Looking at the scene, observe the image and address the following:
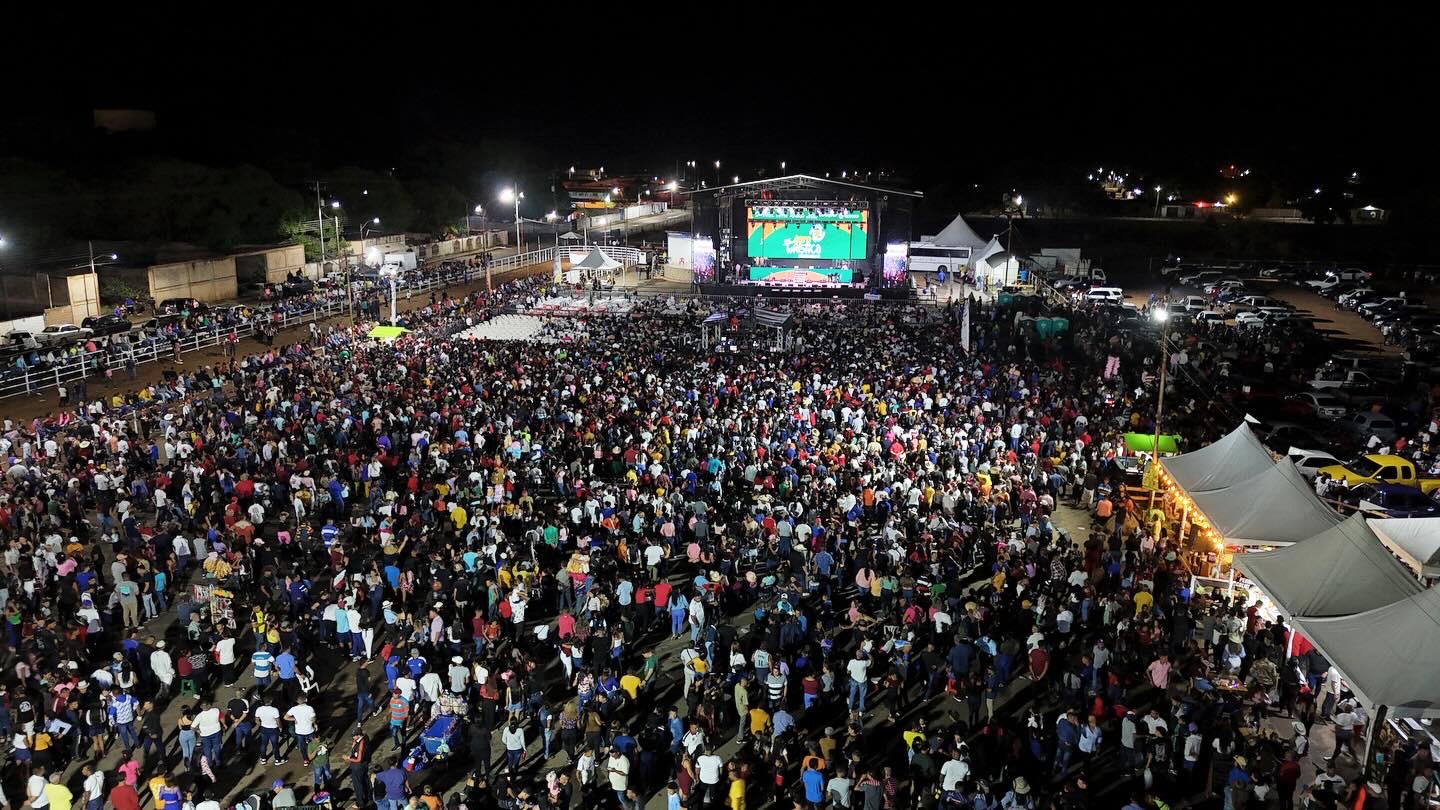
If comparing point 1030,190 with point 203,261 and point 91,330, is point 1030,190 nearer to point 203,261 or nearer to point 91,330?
point 203,261

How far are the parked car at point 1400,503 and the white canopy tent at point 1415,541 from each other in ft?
11.7

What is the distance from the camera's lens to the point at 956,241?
168 ft

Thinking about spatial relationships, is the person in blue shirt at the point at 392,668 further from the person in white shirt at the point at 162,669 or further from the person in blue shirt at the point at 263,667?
the person in white shirt at the point at 162,669

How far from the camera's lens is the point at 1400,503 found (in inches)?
674

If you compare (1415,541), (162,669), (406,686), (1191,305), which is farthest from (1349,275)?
(162,669)

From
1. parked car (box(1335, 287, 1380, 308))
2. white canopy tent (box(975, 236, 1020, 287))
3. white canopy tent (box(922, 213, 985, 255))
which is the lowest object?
parked car (box(1335, 287, 1380, 308))

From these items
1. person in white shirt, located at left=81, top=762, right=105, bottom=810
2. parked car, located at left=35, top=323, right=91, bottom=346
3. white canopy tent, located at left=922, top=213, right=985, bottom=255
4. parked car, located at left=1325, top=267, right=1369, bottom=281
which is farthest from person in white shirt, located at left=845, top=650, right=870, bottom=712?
parked car, located at left=1325, top=267, right=1369, bottom=281

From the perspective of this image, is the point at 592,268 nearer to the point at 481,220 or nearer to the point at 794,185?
the point at 794,185

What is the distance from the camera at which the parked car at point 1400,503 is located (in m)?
16.9

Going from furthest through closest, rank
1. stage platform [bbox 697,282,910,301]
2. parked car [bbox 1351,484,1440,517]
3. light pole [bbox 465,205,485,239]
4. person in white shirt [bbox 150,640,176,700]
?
light pole [bbox 465,205,485,239]
stage platform [bbox 697,282,910,301]
parked car [bbox 1351,484,1440,517]
person in white shirt [bbox 150,640,176,700]

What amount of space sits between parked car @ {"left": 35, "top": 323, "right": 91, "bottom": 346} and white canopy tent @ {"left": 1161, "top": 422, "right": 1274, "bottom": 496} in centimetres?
3263

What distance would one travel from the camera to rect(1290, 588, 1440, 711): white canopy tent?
371 inches

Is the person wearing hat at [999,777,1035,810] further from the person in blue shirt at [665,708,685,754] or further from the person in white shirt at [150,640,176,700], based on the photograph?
the person in white shirt at [150,640,176,700]

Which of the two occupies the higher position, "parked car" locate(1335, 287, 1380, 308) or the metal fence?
"parked car" locate(1335, 287, 1380, 308)
